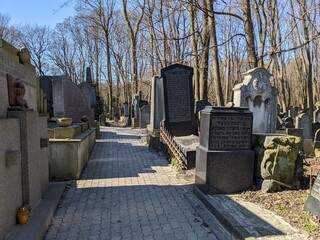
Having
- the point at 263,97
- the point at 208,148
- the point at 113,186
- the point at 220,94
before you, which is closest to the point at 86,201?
the point at 113,186

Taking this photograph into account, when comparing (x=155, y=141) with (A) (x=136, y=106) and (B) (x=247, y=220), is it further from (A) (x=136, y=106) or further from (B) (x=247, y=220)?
(A) (x=136, y=106)

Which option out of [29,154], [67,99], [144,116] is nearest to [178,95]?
[67,99]

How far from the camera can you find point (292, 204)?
419cm

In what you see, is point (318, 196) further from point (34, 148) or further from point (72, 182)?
point (72, 182)

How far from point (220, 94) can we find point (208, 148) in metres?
8.31

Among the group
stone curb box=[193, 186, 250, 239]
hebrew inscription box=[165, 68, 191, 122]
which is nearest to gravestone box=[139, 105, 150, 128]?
hebrew inscription box=[165, 68, 191, 122]

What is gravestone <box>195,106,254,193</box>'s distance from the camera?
16.7 ft

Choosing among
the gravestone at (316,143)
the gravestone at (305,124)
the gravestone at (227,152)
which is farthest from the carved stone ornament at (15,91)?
the gravestone at (305,124)

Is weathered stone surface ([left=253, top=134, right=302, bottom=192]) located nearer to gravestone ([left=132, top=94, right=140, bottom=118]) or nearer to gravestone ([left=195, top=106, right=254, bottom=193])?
gravestone ([left=195, top=106, right=254, bottom=193])

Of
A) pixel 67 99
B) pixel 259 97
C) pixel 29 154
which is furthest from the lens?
pixel 67 99

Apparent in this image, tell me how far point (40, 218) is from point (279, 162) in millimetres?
3936

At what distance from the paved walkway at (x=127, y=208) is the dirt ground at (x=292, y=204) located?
1.02 m

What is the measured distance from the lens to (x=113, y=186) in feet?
19.6

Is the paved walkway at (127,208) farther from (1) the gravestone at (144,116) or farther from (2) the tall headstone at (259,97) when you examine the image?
(1) the gravestone at (144,116)
